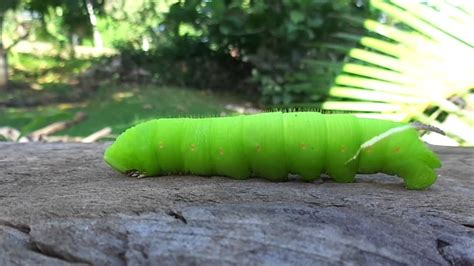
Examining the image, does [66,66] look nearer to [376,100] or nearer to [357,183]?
[376,100]

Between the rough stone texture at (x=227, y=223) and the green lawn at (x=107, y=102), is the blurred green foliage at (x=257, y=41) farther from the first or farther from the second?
the rough stone texture at (x=227, y=223)

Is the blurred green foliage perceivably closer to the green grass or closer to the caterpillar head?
the green grass

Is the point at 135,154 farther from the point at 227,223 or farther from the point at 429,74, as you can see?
the point at 429,74

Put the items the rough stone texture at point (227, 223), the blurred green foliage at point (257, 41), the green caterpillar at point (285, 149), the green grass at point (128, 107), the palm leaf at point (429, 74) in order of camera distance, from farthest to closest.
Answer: the blurred green foliage at point (257, 41), the green grass at point (128, 107), the palm leaf at point (429, 74), the green caterpillar at point (285, 149), the rough stone texture at point (227, 223)

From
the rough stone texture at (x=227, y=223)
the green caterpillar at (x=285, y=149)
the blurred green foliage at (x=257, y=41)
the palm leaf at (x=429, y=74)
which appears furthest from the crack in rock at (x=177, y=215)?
the blurred green foliage at (x=257, y=41)

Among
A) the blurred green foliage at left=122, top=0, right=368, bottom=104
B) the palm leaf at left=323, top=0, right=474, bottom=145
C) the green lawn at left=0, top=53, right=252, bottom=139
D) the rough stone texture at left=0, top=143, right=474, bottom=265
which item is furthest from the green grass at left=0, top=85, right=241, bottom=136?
the rough stone texture at left=0, top=143, right=474, bottom=265

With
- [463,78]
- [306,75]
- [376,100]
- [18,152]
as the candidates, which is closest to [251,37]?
[306,75]

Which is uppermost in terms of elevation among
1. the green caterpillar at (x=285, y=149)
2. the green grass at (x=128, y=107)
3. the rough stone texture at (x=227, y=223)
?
the green caterpillar at (x=285, y=149)
